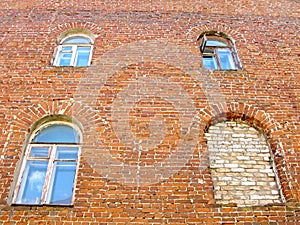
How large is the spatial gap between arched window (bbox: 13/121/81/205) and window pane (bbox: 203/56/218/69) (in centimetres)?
342

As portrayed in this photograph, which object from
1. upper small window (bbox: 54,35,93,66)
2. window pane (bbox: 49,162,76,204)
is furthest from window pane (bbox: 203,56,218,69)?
window pane (bbox: 49,162,76,204)

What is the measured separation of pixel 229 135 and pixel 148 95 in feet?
5.77

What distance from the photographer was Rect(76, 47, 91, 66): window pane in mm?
7351

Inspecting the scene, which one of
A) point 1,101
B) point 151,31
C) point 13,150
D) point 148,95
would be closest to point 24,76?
point 1,101

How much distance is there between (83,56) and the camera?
755 cm

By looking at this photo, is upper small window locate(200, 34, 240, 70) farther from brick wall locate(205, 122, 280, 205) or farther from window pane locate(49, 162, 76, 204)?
window pane locate(49, 162, 76, 204)

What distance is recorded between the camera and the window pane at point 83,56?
7.35 meters

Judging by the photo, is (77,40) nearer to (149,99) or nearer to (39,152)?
(149,99)

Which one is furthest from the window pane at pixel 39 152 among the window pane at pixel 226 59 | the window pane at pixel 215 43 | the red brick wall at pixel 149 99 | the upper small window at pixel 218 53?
the window pane at pixel 215 43

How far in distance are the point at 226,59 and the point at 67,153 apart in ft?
14.5

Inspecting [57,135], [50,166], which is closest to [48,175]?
[50,166]

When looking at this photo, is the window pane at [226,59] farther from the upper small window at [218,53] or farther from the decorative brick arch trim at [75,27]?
the decorative brick arch trim at [75,27]

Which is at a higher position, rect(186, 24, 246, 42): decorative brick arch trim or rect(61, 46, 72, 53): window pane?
rect(186, 24, 246, 42): decorative brick arch trim

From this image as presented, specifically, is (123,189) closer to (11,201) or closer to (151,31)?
(11,201)
